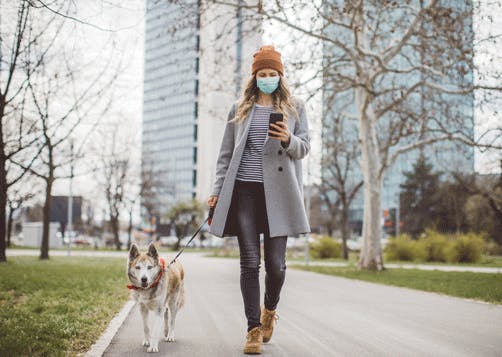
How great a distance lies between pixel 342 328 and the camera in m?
6.05

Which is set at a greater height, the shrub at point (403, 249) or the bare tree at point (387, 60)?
the bare tree at point (387, 60)

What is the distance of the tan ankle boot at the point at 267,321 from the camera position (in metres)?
4.95

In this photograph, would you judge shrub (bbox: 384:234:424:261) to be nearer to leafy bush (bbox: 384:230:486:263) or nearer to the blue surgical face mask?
leafy bush (bbox: 384:230:486:263)

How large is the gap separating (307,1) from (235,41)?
7.95ft

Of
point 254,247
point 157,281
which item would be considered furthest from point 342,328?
point 157,281

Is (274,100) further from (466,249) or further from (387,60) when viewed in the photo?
(466,249)

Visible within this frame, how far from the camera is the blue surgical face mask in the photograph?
4812mm

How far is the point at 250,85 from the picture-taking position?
4.99m

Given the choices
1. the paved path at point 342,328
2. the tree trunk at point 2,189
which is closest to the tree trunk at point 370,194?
the paved path at point 342,328

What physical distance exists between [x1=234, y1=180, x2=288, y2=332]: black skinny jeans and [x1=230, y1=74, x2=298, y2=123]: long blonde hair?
0.60 meters

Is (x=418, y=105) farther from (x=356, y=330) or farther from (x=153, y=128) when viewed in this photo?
(x=153, y=128)

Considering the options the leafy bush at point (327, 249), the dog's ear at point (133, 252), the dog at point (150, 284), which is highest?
the dog's ear at point (133, 252)

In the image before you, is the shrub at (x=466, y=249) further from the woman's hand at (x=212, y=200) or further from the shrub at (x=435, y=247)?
the woman's hand at (x=212, y=200)

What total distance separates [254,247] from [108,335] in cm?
187
